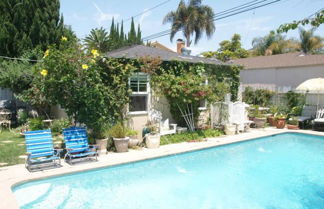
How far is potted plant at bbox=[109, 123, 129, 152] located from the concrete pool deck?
275 mm

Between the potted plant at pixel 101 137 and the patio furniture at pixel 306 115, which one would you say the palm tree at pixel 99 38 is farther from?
the patio furniture at pixel 306 115

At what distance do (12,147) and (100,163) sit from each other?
150 inches

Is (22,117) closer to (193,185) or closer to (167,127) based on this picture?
(167,127)

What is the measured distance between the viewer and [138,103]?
1080 centimetres

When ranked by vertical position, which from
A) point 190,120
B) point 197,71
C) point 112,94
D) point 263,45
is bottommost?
point 190,120

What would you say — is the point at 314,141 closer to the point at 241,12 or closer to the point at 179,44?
the point at 241,12

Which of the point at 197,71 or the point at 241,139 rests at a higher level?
the point at 197,71

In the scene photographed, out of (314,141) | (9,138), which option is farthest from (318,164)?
(9,138)

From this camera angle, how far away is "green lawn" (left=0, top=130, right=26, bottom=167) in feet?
25.8

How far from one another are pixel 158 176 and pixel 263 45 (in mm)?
40703

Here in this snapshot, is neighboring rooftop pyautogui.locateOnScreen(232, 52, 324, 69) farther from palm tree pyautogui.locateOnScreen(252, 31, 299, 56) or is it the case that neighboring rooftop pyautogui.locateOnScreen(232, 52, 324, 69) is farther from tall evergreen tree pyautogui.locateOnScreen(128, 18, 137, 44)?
tall evergreen tree pyautogui.locateOnScreen(128, 18, 137, 44)

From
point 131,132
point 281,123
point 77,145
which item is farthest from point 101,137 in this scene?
point 281,123

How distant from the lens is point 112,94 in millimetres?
9328

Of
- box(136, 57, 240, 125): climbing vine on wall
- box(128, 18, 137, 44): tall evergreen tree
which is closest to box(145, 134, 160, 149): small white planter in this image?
box(136, 57, 240, 125): climbing vine on wall
